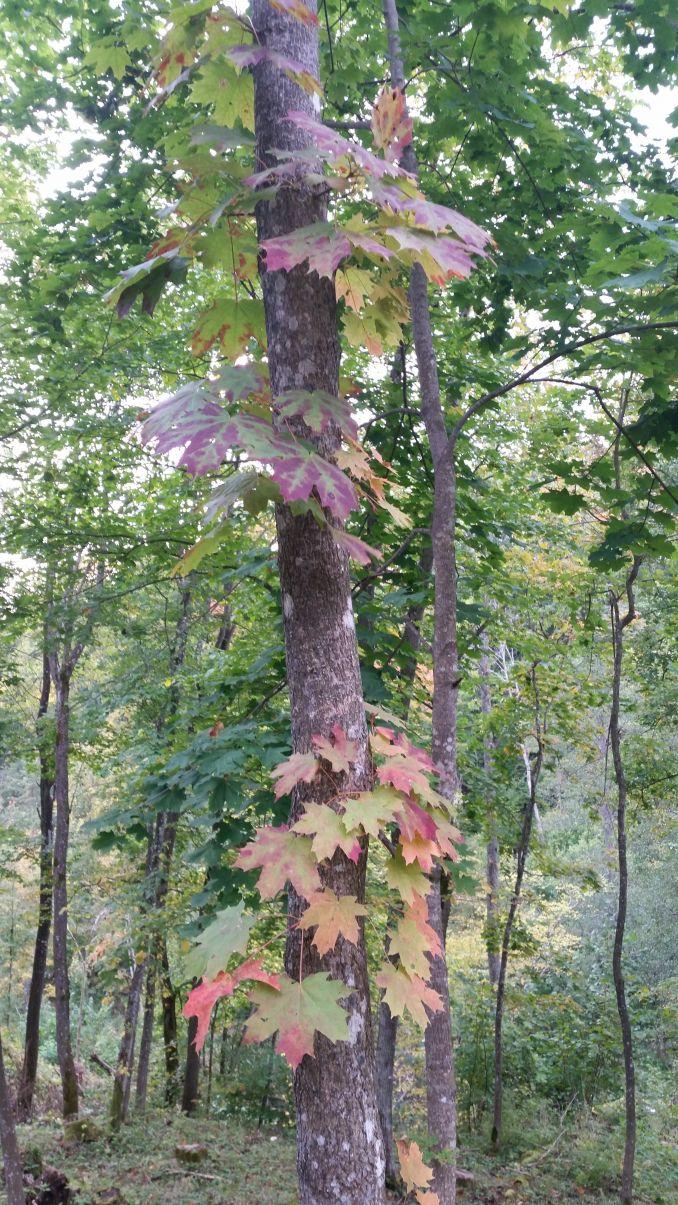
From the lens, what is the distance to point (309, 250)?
4.96 feet

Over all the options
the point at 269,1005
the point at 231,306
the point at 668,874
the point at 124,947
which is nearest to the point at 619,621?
the point at 231,306

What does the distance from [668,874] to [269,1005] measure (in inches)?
618

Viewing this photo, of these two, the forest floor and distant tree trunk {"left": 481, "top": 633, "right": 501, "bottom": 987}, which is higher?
distant tree trunk {"left": 481, "top": 633, "right": 501, "bottom": 987}

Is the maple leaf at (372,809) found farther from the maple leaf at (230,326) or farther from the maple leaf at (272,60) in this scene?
the maple leaf at (272,60)

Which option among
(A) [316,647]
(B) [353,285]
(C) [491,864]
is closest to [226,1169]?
(C) [491,864]

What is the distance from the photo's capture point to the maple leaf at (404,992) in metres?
1.51

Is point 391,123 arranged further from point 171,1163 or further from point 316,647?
point 171,1163

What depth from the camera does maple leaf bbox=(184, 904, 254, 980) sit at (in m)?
1.37

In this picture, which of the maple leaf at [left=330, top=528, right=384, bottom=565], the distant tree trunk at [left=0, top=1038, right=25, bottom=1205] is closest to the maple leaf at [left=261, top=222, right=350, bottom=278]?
the maple leaf at [left=330, top=528, right=384, bottom=565]

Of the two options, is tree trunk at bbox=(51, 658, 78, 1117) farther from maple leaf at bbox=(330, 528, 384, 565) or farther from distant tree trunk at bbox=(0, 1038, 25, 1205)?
maple leaf at bbox=(330, 528, 384, 565)

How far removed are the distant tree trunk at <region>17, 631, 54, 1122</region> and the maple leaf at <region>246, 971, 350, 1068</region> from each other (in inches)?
394

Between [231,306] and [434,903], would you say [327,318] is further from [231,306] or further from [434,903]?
[434,903]

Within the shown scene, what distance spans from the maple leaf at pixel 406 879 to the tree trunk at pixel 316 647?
0.22 ft

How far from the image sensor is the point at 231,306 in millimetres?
2010
